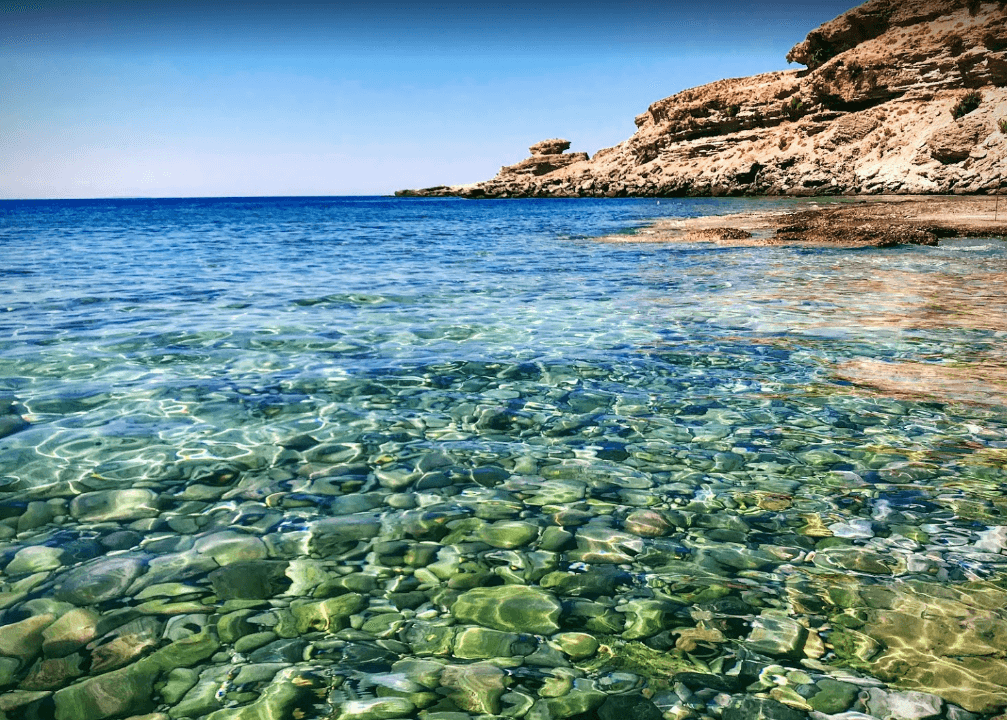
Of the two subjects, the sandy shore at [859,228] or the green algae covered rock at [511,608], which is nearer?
the green algae covered rock at [511,608]

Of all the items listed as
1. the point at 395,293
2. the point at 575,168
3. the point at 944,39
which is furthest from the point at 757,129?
the point at 395,293

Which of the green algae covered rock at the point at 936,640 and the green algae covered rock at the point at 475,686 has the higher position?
the green algae covered rock at the point at 475,686

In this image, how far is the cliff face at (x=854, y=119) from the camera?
165ft

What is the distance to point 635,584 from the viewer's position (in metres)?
3.30

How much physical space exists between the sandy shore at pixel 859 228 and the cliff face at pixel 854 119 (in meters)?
18.2

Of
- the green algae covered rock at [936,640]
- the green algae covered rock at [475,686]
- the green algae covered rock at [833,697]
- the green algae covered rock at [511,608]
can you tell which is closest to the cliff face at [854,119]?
the green algae covered rock at [936,640]

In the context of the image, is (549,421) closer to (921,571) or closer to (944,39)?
(921,571)

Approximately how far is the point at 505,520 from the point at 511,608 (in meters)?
0.89

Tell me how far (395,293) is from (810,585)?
1127cm

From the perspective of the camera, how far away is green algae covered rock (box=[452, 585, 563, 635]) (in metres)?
3.02

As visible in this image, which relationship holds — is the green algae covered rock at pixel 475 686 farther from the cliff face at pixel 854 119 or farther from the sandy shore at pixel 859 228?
the cliff face at pixel 854 119

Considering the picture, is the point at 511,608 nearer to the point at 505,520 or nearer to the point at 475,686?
the point at 475,686

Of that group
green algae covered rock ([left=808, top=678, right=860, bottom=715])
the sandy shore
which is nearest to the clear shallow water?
green algae covered rock ([left=808, top=678, right=860, bottom=715])

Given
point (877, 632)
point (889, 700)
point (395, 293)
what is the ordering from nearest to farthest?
point (889, 700) < point (877, 632) < point (395, 293)
